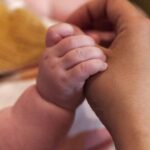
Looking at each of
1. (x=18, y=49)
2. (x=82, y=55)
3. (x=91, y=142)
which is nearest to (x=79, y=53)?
(x=82, y=55)

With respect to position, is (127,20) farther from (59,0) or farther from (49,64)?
(59,0)

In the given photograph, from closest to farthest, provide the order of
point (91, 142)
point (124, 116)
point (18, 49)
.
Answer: point (124, 116) < point (91, 142) < point (18, 49)

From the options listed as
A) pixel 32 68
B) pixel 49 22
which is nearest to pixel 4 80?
pixel 32 68

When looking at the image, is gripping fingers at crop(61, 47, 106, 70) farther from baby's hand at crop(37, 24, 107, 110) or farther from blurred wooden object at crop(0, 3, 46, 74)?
blurred wooden object at crop(0, 3, 46, 74)

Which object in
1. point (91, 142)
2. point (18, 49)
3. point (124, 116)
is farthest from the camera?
point (18, 49)

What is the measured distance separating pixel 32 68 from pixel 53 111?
0.27 meters

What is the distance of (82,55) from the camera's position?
418 mm

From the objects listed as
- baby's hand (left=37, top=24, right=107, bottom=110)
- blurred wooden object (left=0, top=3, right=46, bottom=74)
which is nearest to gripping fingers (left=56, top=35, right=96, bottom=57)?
baby's hand (left=37, top=24, right=107, bottom=110)

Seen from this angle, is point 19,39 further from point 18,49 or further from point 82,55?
point 82,55

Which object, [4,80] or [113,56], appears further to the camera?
[4,80]

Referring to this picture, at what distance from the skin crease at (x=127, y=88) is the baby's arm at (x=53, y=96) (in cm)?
2

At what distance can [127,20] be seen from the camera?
1.46 feet

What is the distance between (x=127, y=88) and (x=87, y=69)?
0.05 m

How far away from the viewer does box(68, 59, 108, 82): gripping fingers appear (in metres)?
0.41
